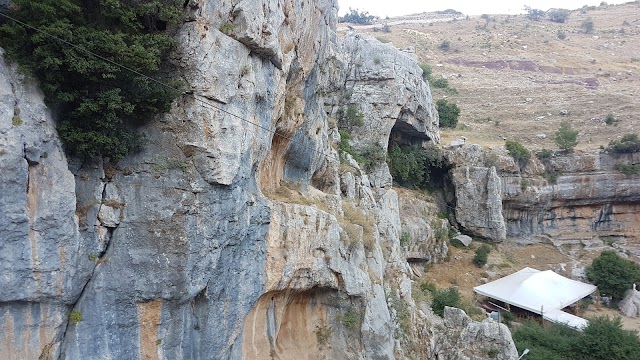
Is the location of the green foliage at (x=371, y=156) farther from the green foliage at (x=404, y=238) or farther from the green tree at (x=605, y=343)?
the green tree at (x=605, y=343)

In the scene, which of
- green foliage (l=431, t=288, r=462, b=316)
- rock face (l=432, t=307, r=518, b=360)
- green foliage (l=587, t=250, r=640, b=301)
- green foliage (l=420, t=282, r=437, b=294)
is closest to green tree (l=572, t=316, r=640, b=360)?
rock face (l=432, t=307, r=518, b=360)

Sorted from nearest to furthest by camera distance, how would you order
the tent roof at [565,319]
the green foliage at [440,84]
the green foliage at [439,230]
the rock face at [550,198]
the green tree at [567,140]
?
the tent roof at [565,319]
the green foliage at [439,230]
the rock face at [550,198]
the green tree at [567,140]
the green foliage at [440,84]

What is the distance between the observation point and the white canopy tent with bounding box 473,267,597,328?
74.8 feet

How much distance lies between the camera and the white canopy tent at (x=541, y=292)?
74.8 feet

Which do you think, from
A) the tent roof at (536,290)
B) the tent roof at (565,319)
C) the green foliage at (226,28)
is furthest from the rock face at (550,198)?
the green foliage at (226,28)

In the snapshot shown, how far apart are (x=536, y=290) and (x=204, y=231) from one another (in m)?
22.3

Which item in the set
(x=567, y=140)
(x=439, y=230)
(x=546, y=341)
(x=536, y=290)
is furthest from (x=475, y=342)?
(x=567, y=140)

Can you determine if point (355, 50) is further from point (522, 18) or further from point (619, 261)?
point (522, 18)

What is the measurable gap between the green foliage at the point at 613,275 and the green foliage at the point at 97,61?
95.5ft

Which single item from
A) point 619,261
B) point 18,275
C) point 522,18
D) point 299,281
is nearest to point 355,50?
point 299,281

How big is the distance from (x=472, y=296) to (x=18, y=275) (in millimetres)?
23819

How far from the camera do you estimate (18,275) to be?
6.90 meters

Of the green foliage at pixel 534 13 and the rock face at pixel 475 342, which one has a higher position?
the green foliage at pixel 534 13

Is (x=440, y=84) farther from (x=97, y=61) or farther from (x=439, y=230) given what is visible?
(x=97, y=61)
